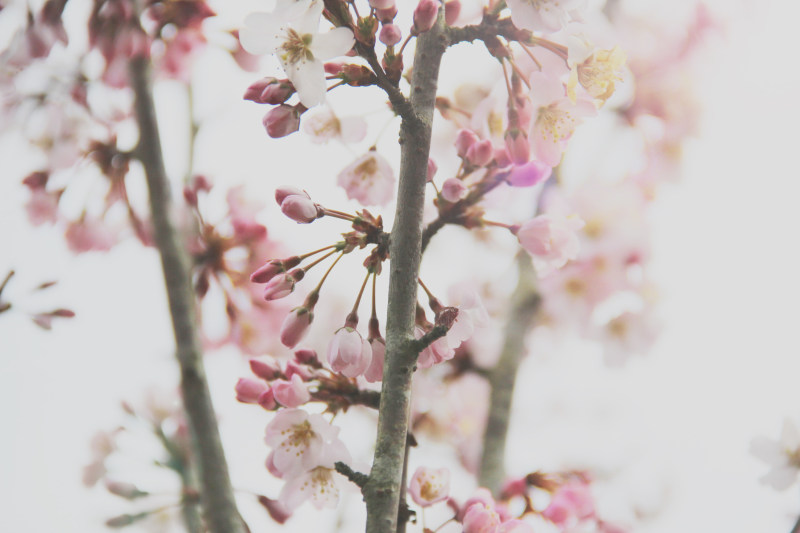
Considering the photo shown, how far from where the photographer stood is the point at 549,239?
43.2 inches

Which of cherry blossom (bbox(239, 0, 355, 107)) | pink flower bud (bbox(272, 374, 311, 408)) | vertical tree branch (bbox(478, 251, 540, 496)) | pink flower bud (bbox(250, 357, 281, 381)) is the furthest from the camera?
vertical tree branch (bbox(478, 251, 540, 496))

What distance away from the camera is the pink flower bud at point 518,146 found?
1.00 metres

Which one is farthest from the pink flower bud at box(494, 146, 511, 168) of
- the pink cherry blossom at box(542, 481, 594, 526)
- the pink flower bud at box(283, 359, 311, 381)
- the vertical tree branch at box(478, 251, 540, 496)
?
the vertical tree branch at box(478, 251, 540, 496)

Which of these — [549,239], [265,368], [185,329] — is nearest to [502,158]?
[549,239]

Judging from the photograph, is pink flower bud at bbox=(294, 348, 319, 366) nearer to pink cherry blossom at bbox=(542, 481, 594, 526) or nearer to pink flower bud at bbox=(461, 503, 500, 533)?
pink flower bud at bbox=(461, 503, 500, 533)

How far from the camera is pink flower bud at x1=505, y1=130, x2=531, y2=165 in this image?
1005mm

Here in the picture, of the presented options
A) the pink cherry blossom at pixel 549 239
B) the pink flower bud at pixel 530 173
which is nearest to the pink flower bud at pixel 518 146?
the pink flower bud at pixel 530 173

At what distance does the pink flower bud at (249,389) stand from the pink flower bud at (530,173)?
0.53 meters

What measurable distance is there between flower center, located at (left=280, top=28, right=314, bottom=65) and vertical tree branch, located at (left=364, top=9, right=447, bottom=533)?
152 millimetres

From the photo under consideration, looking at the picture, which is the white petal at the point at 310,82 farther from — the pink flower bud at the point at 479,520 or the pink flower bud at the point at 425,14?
the pink flower bud at the point at 479,520

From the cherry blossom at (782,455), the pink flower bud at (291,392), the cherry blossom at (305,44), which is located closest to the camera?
the cherry blossom at (305,44)

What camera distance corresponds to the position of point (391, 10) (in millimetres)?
881

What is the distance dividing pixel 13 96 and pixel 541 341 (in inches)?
87.1

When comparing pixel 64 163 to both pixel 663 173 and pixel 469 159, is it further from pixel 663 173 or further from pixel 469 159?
pixel 663 173
